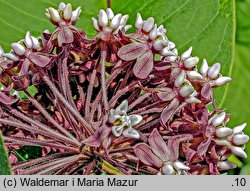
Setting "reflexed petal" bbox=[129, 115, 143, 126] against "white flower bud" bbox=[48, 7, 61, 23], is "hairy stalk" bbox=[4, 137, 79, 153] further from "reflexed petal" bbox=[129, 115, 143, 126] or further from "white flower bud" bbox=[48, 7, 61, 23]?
"white flower bud" bbox=[48, 7, 61, 23]

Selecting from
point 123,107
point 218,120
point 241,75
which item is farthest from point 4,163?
point 241,75

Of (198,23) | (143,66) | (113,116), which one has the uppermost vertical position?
(198,23)

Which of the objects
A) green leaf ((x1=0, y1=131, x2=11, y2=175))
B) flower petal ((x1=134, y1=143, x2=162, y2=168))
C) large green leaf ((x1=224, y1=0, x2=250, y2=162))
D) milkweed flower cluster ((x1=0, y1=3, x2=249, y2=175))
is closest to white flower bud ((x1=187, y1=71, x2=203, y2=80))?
milkweed flower cluster ((x1=0, y1=3, x2=249, y2=175))

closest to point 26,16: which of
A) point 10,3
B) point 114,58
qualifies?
point 10,3

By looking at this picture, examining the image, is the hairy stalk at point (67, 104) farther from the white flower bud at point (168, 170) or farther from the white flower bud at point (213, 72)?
the white flower bud at point (213, 72)

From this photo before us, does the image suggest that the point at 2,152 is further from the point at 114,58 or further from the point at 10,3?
the point at 10,3

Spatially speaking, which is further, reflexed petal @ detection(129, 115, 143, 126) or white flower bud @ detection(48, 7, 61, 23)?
white flower bud @ detection(48, 7, 61, 23)

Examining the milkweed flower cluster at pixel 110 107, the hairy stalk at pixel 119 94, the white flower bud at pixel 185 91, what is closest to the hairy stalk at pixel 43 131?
the milkweed flower cluster at pixel 110 107

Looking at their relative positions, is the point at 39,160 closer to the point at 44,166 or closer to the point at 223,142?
the point at 44,166

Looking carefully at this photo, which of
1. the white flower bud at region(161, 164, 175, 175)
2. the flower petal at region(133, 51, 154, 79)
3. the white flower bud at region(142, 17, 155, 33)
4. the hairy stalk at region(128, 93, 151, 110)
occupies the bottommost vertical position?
the white flower bud at region(161, 164, 175, 175)
